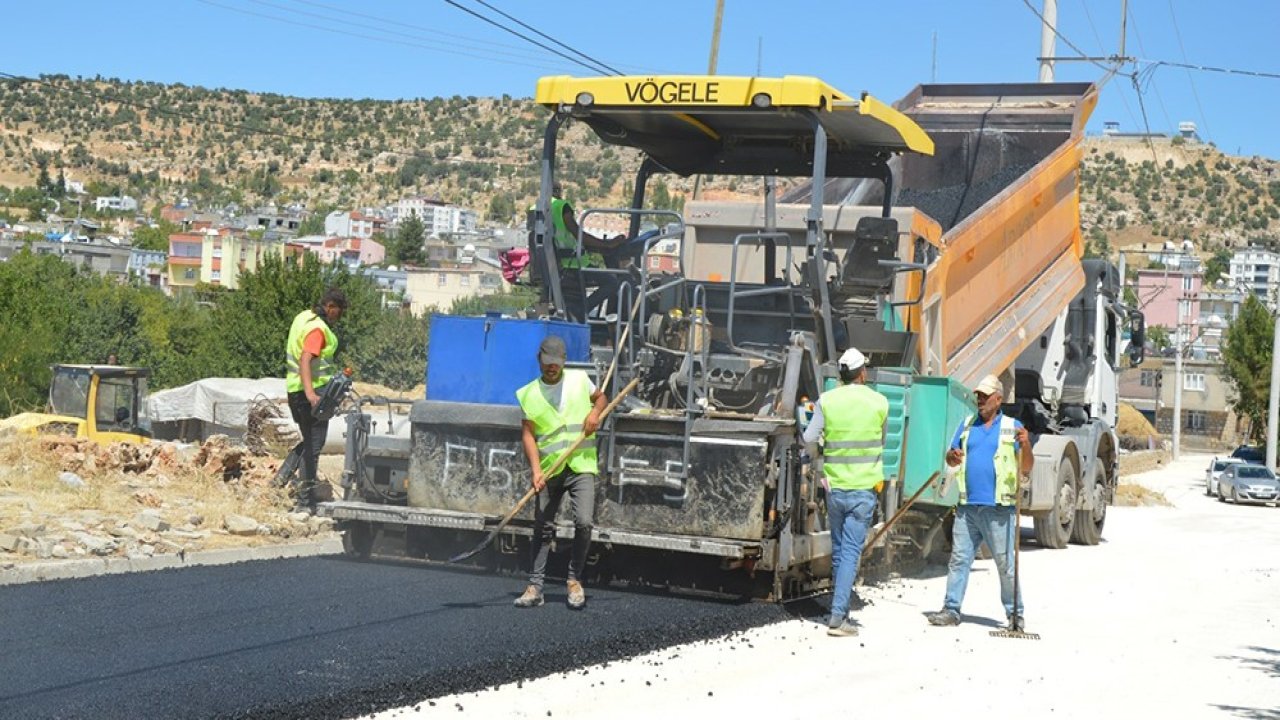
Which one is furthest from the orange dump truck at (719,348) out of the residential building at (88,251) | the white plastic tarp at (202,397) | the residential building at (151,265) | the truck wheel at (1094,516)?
the residential building at (151,265)

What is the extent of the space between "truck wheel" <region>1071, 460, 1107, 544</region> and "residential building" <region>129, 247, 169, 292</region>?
104536mm

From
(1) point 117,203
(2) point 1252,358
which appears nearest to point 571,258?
(2) point 1252,358

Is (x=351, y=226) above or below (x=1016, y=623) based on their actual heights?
above

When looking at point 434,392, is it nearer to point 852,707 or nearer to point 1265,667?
point 852,707

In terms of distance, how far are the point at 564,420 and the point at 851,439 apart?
1.52m

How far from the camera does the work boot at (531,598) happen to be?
7.98 metres

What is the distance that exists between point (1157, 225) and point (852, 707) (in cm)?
12118

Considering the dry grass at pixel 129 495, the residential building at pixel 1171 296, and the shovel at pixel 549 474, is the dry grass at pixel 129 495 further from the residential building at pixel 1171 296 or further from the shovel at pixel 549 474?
the residential building at pixel 1171 296

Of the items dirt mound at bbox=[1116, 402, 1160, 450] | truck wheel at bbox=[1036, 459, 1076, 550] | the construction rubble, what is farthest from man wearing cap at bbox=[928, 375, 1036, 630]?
dirt mound at bbox=[1116, 402, 1160, 450]

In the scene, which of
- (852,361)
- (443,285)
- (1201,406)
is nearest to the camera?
(852,361)

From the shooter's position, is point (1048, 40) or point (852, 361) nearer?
point (852, 361)

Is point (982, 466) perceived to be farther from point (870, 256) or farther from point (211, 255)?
point (211, 255)

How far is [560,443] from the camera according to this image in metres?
8.11

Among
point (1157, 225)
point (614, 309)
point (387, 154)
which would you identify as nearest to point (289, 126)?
point (387, 154)
